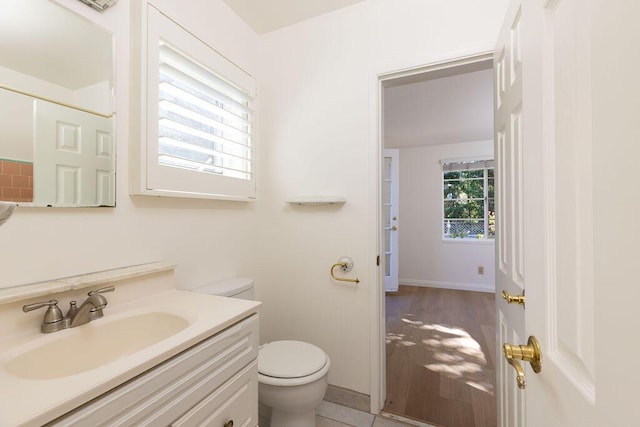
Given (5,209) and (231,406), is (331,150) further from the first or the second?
(5,209)

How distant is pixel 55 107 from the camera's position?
3.25ft

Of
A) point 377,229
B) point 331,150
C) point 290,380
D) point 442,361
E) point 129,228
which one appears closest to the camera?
point 129,228

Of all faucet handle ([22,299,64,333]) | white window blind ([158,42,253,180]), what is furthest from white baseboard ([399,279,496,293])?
faucet handle ([22,299,64,333])

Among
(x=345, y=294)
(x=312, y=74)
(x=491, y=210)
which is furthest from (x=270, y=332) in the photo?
(x=491, y=210)

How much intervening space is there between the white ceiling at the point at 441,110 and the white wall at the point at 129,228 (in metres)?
1.51

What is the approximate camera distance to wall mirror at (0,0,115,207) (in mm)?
892

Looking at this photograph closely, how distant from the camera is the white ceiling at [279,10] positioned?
5.68ft

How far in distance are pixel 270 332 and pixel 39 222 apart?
145cm

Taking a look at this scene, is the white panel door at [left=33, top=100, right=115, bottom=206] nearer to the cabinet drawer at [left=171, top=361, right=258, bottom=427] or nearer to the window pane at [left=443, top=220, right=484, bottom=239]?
the cabinet drawer at [left=171, top=361, right=258, bottom=427]

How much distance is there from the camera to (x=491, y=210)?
4609 millimetres

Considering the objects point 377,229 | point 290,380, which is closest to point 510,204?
point 377,229

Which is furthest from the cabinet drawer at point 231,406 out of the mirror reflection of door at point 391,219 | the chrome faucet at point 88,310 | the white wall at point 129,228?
the mirror reflection of door at point 391,219

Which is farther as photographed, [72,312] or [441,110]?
[441,110]

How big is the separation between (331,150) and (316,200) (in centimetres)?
34
